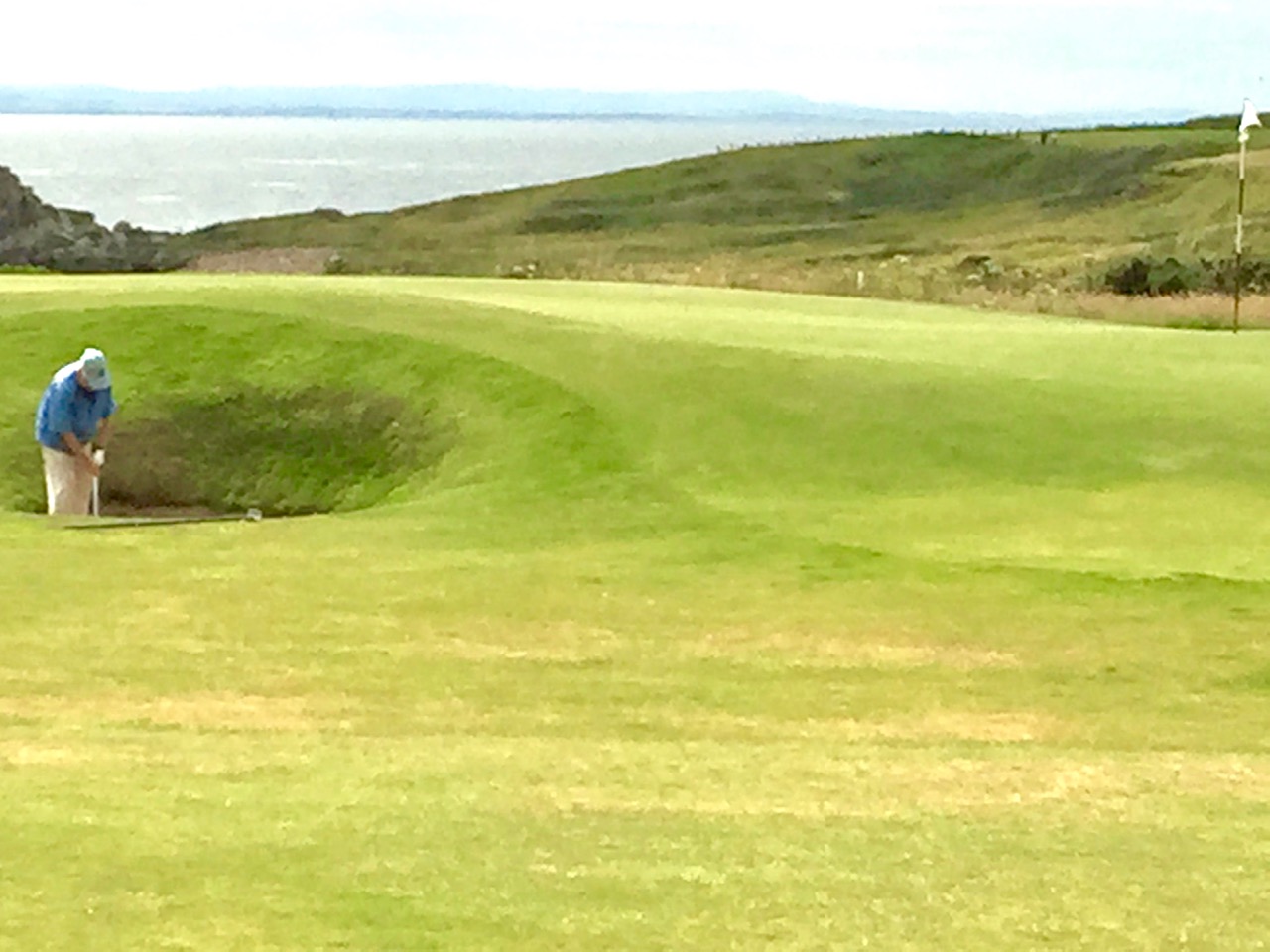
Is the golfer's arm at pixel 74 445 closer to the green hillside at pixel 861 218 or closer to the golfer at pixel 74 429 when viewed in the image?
the golfer at pixel 74 429

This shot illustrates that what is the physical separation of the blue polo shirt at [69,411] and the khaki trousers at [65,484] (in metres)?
0.13

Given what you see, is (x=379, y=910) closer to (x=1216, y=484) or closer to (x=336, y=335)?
(x=1216, y=484)

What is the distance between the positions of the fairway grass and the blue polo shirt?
3.59 feet

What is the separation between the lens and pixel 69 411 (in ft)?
46.6

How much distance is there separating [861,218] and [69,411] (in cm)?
6212

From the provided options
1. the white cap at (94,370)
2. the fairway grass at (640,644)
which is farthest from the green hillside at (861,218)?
the white cap at (94,370)

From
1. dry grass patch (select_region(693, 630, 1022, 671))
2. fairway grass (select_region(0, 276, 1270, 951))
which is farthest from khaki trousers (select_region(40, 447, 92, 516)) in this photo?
dry grass patch (select_region(693, 630, 1022, 671))

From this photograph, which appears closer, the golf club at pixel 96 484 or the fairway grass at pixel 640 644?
the fairway grass at pixel 640 644

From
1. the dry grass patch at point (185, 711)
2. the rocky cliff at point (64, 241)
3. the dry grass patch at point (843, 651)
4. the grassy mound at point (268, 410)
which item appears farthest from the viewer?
the rocky cliff at point (64, 241)

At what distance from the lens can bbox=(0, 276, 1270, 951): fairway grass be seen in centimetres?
536

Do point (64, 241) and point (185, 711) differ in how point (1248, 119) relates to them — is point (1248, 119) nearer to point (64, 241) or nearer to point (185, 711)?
point (185, 711)

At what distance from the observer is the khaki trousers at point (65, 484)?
14453 mm

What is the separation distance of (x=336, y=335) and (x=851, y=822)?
12398 millimetres

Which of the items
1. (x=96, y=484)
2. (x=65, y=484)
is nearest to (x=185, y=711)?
(x=65, y=484)
